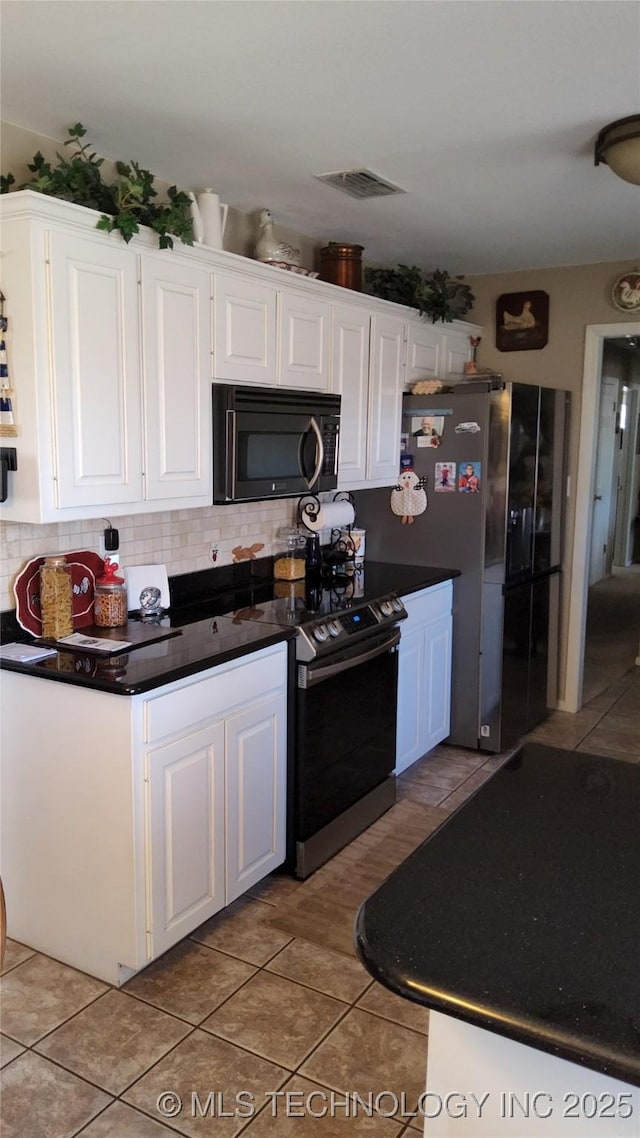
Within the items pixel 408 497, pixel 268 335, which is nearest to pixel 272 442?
pixel 268 335

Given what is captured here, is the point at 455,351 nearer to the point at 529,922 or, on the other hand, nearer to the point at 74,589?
the point at 74,589

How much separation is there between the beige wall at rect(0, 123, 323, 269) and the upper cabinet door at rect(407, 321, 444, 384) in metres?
0.64

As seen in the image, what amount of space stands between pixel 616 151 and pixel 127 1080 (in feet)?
9.44

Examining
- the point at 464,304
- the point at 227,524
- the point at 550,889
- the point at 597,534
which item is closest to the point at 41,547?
the point at 227,524

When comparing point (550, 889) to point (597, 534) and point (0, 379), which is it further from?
point (597, 534)

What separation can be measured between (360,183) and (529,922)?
2.62m

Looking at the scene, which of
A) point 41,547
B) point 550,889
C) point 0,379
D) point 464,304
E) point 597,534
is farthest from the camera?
point 597,534

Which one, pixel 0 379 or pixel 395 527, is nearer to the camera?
pixel 0 379

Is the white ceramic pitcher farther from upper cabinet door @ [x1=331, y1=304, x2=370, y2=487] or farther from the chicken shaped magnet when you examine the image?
the chicken shaped magnet

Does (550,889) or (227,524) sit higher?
(227,524)

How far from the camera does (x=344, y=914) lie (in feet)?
9.01

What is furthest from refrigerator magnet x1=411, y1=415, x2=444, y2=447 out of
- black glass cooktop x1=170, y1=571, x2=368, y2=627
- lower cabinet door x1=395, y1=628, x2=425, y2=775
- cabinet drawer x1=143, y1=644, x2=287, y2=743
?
cabinet drawer x1=143, y1=644, x2=287, y2=743

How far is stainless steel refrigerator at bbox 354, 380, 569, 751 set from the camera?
391cm

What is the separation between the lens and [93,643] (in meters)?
2.54
